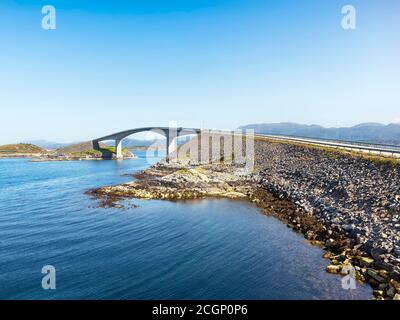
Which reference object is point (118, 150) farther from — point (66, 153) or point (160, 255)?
point (160, 255)

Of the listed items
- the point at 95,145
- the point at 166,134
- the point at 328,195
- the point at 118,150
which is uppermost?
the point at 166,134

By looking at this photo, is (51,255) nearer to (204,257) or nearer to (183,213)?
(204,257)

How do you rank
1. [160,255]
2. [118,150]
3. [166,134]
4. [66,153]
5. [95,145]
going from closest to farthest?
1. [160,255]
2. [166,134]
3. [118,150]
4. [66,153]
5. [95,145]

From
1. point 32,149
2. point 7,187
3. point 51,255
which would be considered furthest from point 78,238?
point 32,149

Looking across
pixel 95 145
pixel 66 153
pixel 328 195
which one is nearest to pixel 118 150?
pixel 95 145

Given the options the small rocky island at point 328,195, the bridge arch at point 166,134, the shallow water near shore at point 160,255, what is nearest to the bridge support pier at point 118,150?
the bridge arch at point 166,134

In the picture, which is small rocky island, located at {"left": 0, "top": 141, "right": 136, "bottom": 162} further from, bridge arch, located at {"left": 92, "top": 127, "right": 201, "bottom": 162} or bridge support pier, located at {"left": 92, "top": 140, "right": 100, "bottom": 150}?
Answer: bridge arch, located at {"left": 92, "top": 127, "right": 201, "bottom": 162}
